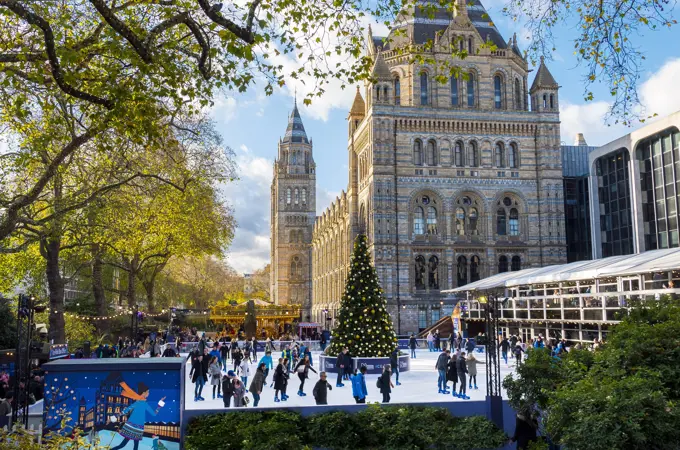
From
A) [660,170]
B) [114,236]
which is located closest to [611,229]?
[660,170]

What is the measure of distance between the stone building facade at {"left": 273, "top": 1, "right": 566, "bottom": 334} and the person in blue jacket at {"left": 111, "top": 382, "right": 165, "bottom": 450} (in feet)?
120

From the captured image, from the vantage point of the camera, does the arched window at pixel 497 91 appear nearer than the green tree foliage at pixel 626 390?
No

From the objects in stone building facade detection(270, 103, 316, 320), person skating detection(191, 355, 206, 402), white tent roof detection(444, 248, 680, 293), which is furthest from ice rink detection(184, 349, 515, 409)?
stone building facade detection(270, 103, 316, 320)

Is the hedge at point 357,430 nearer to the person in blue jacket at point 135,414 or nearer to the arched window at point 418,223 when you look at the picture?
the person in blue jacket at point 135,414

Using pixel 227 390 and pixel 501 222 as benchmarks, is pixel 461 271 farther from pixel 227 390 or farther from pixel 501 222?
pixel 227 390

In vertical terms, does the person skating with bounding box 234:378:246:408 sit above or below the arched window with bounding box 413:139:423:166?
below

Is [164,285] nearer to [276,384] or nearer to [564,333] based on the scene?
[564,333]

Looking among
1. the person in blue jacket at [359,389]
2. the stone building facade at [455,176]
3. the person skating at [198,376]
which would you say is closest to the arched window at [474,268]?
the stone building facade at [455,176]

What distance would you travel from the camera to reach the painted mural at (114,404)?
1097 centimetres

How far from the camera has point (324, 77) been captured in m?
10.5

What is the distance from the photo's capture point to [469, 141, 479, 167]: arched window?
49906 mm

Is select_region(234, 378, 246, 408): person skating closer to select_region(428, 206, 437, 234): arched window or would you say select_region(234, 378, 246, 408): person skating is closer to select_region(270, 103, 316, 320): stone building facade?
select_region(428, 206, 437, 234): arched window

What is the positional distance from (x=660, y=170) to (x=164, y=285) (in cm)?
4306

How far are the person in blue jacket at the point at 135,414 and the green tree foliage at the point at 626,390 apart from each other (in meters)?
6.48
